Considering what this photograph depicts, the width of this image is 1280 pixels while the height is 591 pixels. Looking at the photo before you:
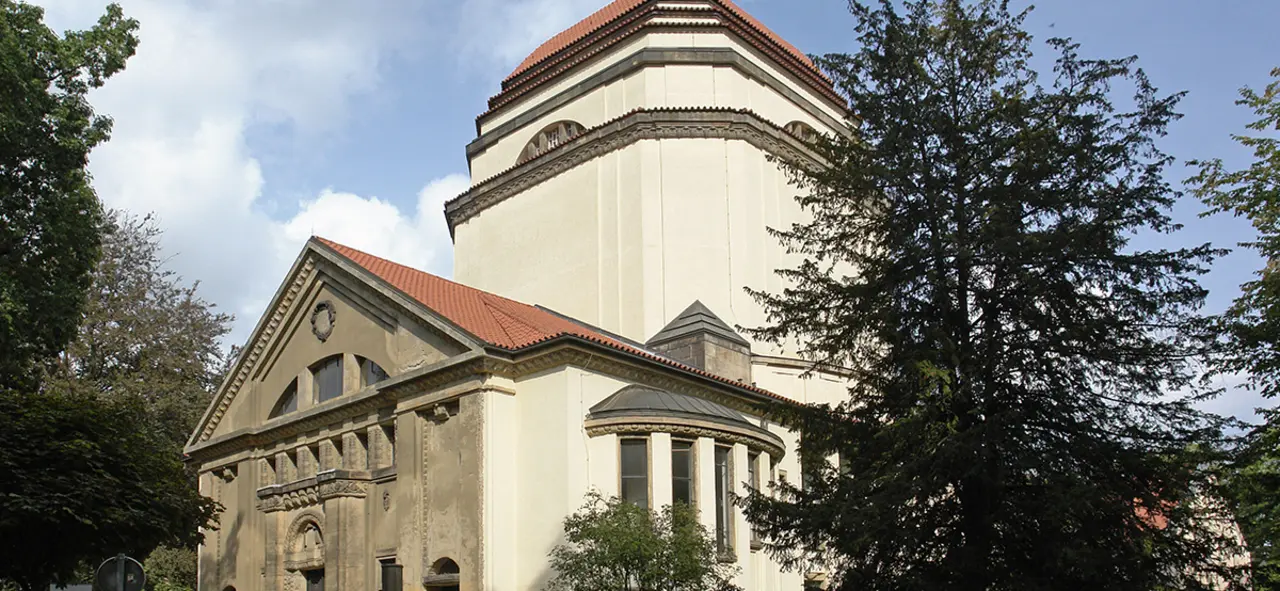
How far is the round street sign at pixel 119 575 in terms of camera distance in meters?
13.2

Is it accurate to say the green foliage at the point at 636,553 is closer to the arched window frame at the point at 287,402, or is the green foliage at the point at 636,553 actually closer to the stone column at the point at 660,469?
the stone column at the point at 660,469

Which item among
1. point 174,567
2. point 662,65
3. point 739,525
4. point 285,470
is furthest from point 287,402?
point 662,65

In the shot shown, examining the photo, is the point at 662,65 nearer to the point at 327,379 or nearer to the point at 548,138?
the point at 548,138

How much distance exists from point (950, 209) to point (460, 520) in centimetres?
1120

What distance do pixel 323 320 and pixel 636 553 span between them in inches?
464

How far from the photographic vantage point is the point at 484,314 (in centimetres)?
2448

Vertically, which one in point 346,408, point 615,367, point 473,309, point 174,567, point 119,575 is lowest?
point 174,567

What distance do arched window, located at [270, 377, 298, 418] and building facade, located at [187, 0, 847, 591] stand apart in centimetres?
8

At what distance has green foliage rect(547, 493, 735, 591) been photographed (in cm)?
1809

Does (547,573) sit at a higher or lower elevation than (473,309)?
lower

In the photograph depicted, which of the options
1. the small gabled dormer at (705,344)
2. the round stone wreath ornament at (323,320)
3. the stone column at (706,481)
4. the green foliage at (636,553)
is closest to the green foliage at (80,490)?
the round stone wreath ornament at (323,320)

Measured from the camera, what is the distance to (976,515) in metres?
14.6

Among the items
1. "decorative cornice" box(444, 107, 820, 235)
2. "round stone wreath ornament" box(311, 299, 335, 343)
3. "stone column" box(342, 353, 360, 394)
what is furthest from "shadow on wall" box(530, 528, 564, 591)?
"decorative cornice" box(444, 107, 820, 235)

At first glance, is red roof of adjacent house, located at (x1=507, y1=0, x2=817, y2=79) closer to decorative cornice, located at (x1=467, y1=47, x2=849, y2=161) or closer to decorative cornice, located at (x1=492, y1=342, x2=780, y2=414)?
decorative cornice, located at (x1=467, y1=47, x2=849, y2=161)
